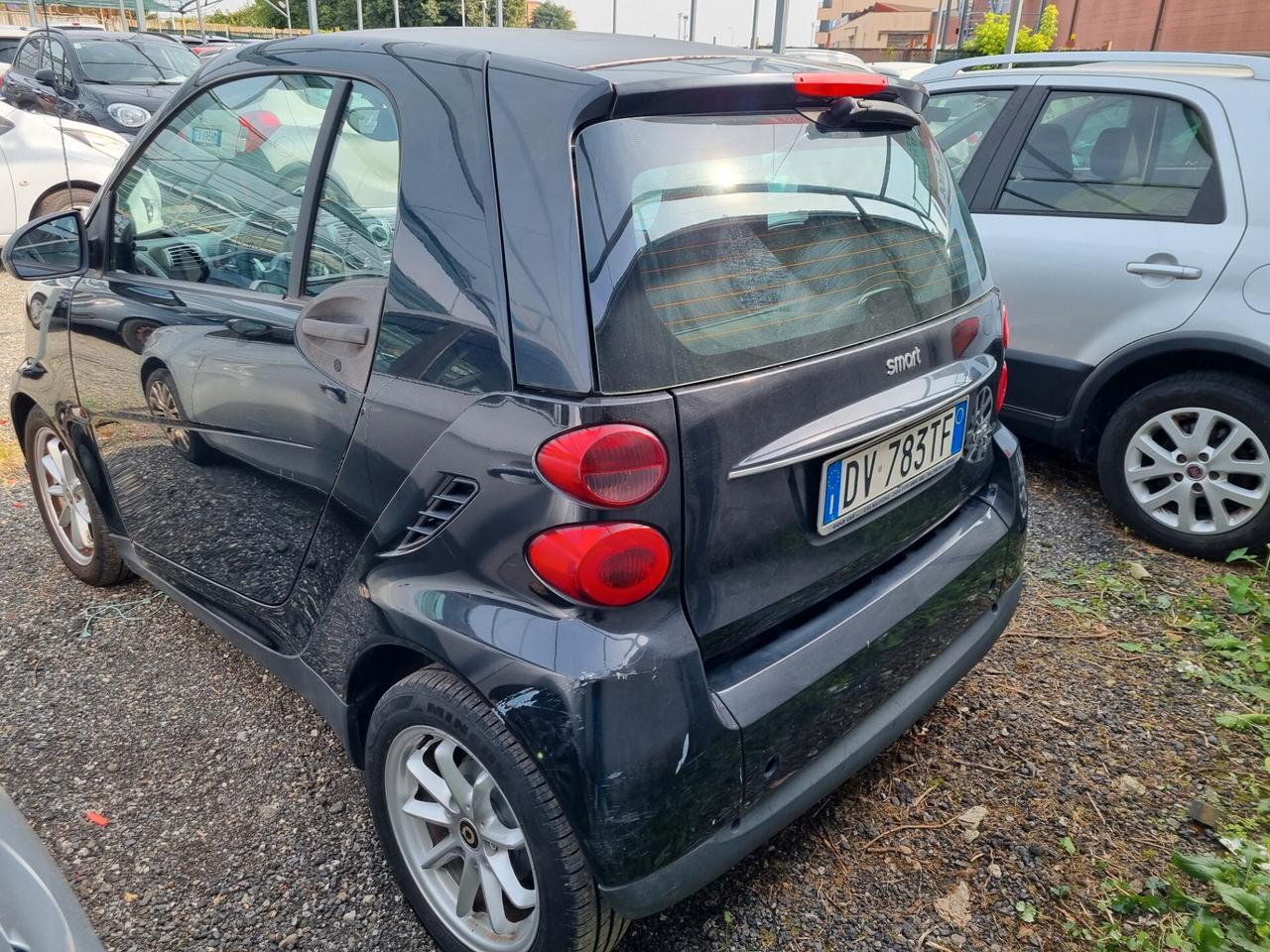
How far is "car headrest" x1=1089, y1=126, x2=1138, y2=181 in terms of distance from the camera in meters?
3.71

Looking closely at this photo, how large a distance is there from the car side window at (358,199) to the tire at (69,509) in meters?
1.53

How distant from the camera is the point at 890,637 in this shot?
Answer: 1947 mm

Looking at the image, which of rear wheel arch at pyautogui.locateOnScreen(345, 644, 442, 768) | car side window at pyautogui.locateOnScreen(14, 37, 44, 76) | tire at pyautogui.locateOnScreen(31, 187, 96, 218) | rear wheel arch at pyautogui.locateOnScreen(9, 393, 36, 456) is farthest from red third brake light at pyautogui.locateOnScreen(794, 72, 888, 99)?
car side window at pyautogui.locateOnScreen(14, 37, 44, 76)

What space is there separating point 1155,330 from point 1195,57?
129cm

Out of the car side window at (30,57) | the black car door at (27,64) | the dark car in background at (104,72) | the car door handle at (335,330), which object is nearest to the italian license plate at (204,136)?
the car door handle at (335,330)

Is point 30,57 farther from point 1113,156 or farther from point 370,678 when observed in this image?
point 370,678

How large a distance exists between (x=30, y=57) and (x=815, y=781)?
1387 centimetres

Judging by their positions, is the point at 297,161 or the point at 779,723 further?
the point at 297,161

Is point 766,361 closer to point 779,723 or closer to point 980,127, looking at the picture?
point 779,723

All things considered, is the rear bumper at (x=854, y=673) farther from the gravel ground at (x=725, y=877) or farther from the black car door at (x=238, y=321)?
the black car door at (x=238, y=321)

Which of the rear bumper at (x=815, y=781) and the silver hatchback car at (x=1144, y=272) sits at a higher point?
the silver hatchback car at (x=1144, y=272)

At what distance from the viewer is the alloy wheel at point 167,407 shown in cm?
244

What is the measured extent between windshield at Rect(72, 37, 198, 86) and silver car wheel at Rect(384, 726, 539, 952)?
36.7 ft

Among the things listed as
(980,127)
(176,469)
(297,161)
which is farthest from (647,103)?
(980,127)
